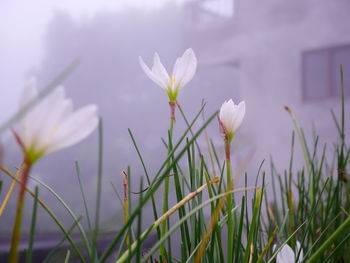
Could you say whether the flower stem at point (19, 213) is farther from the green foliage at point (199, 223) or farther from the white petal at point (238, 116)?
the white petal at point (238, 116)

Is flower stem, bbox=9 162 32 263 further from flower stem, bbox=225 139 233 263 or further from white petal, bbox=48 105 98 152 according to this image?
flower stem, bbox=225 139 233 263

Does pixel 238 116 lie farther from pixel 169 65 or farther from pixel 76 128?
pixel 169 65

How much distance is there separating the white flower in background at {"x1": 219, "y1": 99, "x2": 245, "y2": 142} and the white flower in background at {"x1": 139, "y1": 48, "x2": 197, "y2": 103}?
0.11 ft

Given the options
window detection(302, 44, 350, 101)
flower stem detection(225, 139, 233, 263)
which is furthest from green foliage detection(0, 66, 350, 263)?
window detection(302, 44, 350, 101)

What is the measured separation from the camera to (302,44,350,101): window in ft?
14.6

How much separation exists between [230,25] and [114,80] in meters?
12.6

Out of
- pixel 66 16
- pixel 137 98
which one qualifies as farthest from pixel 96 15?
pixel 137 98

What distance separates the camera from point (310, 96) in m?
4.68

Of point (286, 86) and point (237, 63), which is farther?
point (237, 63)

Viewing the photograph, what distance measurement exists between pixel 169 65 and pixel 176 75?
20239 mm

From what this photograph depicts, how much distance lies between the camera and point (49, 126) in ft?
0.49

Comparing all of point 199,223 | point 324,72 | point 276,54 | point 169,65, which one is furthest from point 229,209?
point 169,65

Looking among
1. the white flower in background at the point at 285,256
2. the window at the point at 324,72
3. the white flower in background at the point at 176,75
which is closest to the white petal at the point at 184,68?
the white flower in background at the point at 176,75

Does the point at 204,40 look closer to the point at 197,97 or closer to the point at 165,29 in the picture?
the point at 197,97
